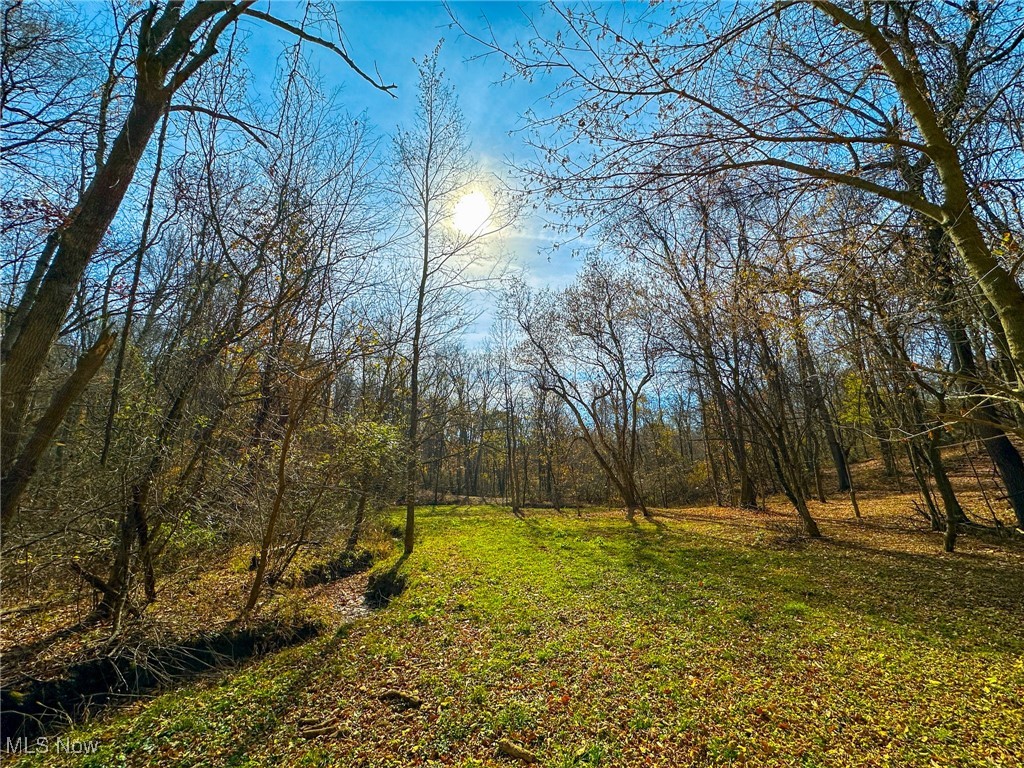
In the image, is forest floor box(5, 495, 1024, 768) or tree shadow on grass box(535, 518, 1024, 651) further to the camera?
tree shadow on grass box(535, 518, 1024, 651)

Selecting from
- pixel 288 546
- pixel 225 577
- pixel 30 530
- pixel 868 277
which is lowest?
pixel 225 577

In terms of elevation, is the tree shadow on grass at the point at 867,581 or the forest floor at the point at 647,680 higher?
the tree shadow on grass at the point at 867,581

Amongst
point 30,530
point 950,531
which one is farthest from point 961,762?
point 30,530

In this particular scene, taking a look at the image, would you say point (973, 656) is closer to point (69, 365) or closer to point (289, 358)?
point (289, 358)

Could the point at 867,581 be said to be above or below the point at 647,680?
above

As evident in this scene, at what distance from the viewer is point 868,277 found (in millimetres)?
4223

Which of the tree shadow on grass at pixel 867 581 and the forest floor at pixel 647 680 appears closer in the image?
the forest floor at pixel 647 680

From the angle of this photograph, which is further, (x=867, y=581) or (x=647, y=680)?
(x=867, y=581)

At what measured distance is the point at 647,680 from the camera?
4.05 m

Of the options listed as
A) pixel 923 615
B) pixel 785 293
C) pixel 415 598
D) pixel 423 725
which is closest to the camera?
pixel 423 725

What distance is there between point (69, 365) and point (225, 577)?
419 cm

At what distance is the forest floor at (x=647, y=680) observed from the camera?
3.18 m

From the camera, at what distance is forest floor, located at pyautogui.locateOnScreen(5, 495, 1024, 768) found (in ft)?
10.4

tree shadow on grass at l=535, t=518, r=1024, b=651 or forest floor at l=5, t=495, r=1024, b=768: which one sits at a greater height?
tree shadow on grass at l=535, t=518, r=1024, b=651
